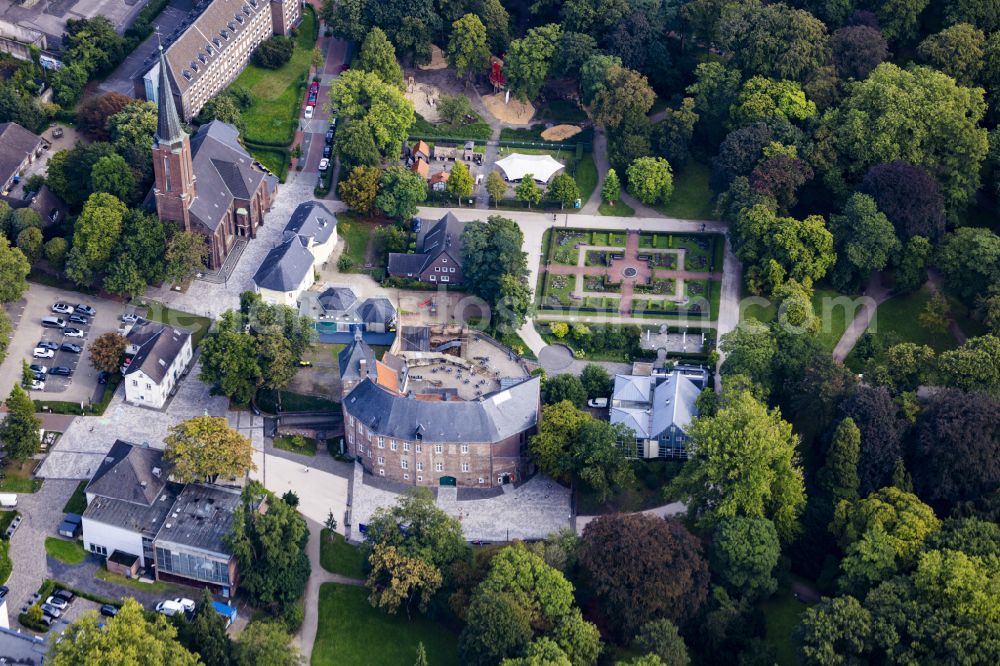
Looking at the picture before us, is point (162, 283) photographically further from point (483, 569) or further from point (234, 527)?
point (483, 569)

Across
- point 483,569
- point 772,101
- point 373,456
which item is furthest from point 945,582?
point 772,101

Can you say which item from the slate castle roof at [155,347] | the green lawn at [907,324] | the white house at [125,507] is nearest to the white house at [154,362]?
the slate castle roof at [155,347]

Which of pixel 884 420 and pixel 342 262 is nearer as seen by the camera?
pixel 884 420

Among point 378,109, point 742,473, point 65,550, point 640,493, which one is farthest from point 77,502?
point 742,473

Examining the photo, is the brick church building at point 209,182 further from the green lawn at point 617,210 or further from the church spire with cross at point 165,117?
the green lawn at point 617,210

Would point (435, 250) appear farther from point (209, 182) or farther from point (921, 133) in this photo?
point (921, 133)
